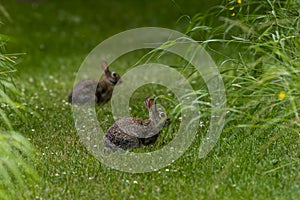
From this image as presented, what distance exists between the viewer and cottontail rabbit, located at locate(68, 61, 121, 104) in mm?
9312

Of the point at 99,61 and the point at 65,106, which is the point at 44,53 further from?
the point at 65,106

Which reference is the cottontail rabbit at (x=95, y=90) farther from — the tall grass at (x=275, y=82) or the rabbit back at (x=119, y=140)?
the tall grass at (x=275, y=82)

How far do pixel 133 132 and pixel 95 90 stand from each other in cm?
264

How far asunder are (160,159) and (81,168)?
735mm

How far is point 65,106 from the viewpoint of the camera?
9367 millimetres

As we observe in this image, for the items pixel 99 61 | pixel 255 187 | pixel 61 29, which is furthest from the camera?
pixel 61 29

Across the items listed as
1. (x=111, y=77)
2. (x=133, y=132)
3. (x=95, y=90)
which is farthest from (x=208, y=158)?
(x=111, y=77)

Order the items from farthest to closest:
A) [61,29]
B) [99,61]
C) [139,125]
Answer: [61,29], [99,61], [139,125]

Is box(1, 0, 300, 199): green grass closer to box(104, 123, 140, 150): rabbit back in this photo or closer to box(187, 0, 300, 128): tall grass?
box(187, 0, 300, 128): tall grass

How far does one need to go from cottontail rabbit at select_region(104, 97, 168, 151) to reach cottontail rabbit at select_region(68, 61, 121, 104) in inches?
92.6

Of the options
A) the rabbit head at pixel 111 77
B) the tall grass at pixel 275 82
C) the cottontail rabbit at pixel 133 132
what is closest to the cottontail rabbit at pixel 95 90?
the rabbit head at pixel 111 77

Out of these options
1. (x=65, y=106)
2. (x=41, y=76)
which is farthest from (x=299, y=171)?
(x=41, y=76)

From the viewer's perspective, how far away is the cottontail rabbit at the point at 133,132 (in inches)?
270

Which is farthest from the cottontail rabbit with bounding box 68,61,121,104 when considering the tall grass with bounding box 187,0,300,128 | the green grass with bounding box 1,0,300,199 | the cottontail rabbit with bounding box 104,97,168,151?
the tall grass with bounding box 187,0,300,128
